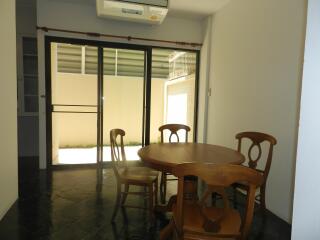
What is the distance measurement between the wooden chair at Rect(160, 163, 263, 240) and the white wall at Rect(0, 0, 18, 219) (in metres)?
1.83

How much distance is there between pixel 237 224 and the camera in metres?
1.44

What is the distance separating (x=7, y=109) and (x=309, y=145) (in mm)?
2581

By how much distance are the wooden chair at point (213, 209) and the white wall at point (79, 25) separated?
3.09 m

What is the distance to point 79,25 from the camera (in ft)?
12.1

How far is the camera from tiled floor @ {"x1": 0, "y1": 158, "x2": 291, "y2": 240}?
2.01m

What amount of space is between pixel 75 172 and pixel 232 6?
136 inches

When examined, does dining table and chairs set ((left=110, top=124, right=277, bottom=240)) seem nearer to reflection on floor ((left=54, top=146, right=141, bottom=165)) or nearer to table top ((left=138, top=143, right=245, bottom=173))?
table top ((left=138, top=143, right=245, bottom=173))

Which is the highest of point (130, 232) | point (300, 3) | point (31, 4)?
point (31, 4)

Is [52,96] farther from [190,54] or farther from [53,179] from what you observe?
[190,54]

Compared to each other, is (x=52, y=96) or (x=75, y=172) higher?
(x=52, y=96)

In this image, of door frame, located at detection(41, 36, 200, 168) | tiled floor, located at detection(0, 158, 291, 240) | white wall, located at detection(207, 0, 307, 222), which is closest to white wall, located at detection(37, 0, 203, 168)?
door frame, located at detection(41, 36, 200, 168)

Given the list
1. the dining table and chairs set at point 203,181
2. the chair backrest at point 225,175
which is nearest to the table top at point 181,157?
the dining table and chairs set at point 203,181

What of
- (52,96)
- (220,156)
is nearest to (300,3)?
(220,156)

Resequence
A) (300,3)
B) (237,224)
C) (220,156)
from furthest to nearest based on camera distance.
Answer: (300,3)
(220,156)
(237,224)
